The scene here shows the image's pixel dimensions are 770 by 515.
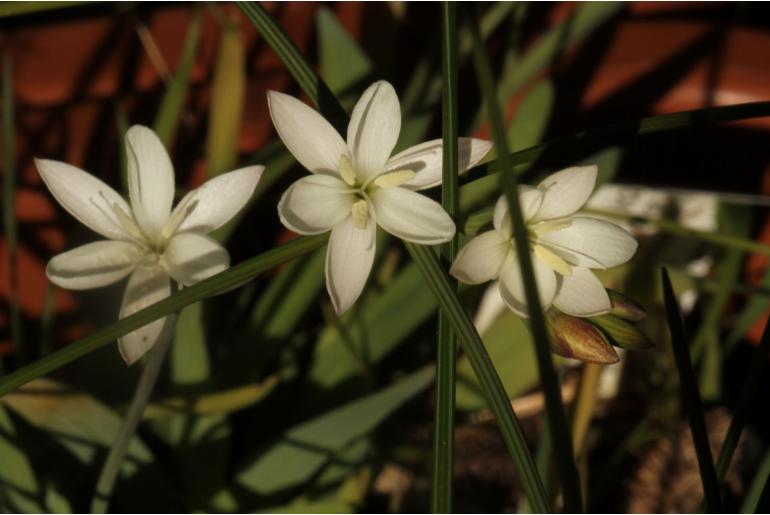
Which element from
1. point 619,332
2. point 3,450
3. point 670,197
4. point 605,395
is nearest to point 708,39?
point 670,197

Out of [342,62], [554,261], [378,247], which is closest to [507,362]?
[378,247]

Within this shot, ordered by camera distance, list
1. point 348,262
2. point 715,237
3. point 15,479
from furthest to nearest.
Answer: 1. point 715,237
2. point 15,479
3. point 348,262

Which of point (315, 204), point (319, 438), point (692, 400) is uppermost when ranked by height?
point (315, 204)

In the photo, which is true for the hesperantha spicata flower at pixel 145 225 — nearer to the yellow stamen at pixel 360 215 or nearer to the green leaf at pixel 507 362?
the yellow stamen at pixel 360 215

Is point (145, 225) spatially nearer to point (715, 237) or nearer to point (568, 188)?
point (568, 188)

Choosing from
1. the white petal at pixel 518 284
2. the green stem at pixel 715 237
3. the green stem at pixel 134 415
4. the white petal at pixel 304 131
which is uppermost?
the white petal at pixel 304 131

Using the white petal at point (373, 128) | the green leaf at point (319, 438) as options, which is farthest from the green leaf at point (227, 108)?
the white petal at point (373, 128)

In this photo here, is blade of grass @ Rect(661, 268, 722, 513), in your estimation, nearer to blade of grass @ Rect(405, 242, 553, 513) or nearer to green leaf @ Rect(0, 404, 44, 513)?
blade of grass @ Rect(405, 242, 553, 513)
